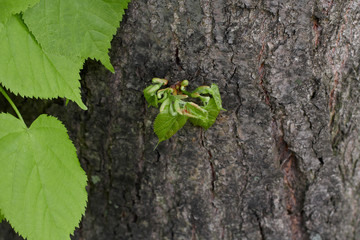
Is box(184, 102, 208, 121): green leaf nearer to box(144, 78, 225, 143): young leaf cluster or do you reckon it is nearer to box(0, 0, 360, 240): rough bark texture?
box(144, 78, 225, 143): young leaf cluster

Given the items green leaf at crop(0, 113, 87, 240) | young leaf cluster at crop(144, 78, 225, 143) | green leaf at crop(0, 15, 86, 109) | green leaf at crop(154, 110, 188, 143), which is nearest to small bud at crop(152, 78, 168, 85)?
young leaf cluster at crop(144, 78, 225, 143)

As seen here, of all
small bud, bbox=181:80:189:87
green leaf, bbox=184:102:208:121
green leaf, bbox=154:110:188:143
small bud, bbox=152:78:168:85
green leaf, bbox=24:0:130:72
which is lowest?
green leaf, bbox=154:110:188:143

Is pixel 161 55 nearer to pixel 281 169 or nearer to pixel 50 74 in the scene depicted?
pixel 50 74

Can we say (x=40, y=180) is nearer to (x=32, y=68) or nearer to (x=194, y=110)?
(x=32, y=68)

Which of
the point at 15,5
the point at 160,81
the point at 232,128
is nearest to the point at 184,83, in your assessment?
the point at 160,81

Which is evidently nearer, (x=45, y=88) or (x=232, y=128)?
(x=45, y=88)

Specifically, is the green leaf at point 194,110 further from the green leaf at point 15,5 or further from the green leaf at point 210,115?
the green leaf at point 15,5

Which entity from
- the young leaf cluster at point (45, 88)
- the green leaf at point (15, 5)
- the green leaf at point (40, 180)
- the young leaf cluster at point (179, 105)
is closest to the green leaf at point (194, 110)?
the young leaf cluster at point (179, 105)
